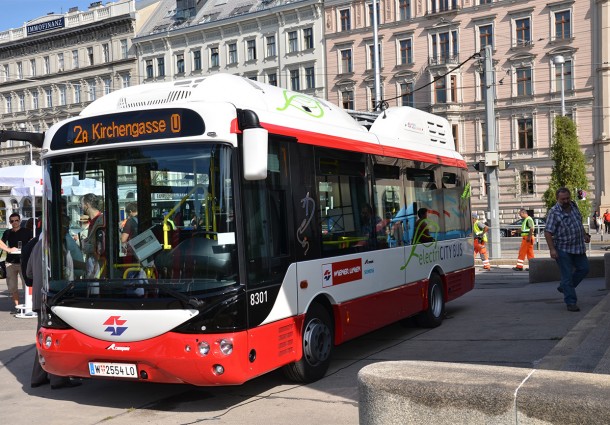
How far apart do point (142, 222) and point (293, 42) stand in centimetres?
5472

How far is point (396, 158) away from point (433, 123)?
2178mm

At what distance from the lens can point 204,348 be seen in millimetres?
6602

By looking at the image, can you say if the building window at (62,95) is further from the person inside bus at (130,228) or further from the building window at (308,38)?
the person inside bus at (130,228)

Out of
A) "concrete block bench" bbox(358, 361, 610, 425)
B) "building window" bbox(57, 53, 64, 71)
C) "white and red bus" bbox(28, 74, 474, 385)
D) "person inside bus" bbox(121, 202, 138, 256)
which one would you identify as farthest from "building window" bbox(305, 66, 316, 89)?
"concrete block bench" bbox(358, 361, 610, 425)

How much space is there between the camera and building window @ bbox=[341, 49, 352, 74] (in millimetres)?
58969

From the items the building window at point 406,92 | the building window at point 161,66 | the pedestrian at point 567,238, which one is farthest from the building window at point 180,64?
the pedestrian at point 567,238

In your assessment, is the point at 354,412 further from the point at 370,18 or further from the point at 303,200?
the point at 370,18

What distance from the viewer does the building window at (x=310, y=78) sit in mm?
59938

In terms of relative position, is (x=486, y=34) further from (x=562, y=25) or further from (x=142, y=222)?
(x=142, y=222)

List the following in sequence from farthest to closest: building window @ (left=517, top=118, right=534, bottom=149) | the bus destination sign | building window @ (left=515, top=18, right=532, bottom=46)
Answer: building window @ (left=517, top=118, right=534, bottom=149) < building window @ (left=515, top=18, right=532, bottom=46) < the bus destination sign

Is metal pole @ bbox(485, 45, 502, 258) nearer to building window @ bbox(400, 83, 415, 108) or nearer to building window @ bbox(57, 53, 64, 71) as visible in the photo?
building window @ bbox(400, 83, 415, 108)

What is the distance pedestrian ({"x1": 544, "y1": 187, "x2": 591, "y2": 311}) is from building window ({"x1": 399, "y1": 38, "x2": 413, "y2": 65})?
4721cm

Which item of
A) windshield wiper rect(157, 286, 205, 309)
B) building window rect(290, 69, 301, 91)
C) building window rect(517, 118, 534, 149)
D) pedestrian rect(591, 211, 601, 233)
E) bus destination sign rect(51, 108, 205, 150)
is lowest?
pedestrian rect(591, 211, 601, 233)

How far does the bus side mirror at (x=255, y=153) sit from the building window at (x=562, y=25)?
163 feet
